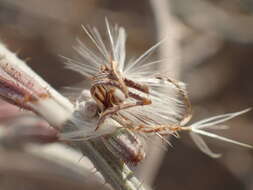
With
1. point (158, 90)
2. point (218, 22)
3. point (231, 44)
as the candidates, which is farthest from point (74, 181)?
point (231, 44)

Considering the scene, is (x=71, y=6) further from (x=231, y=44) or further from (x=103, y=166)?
(x=103, y=166)

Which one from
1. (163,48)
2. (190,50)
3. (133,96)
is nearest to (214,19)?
(190,50)

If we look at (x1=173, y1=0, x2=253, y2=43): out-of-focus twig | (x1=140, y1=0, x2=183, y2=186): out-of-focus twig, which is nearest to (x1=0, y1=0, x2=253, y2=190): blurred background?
(x1=173, y1=0, x2=253, y2=43): out-of-focus twig

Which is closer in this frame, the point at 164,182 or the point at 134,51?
the point at 134,51

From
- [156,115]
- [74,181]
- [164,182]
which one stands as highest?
[156,115]

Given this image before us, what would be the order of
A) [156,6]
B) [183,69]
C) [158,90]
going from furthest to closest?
[183,69]
[156,6]
[158,90]

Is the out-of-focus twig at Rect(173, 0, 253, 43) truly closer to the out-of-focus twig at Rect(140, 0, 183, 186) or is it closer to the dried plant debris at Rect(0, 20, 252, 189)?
the out-of-focus twig at Rect(140, 0, 183, 186)

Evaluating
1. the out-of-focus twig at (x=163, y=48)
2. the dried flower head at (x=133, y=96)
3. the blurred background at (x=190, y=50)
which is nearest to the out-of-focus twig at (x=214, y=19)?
the blurred background at (x=190, y=50)

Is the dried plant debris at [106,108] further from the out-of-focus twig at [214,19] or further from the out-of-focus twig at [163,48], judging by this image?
the out-of-focus twig at [214,19]
